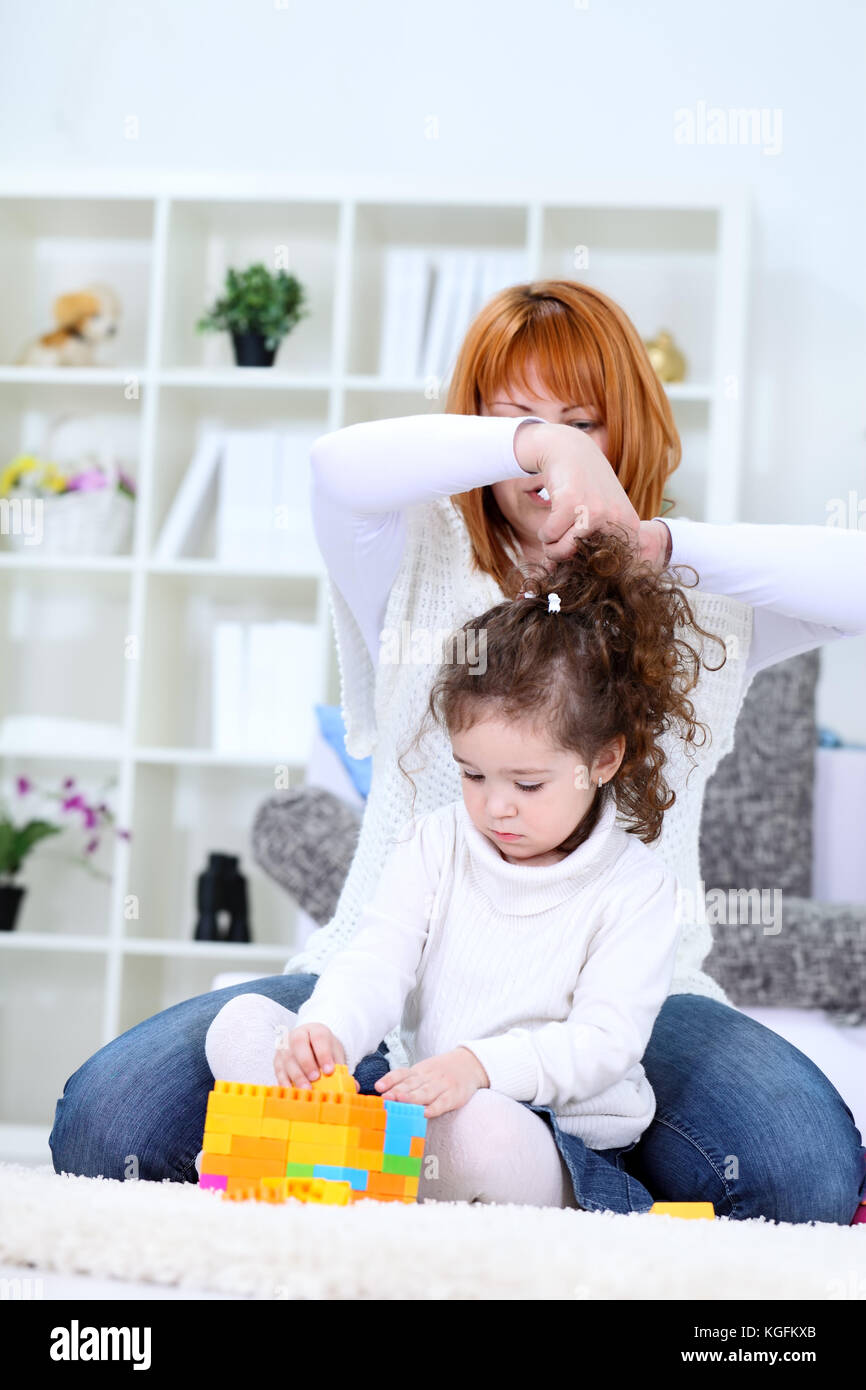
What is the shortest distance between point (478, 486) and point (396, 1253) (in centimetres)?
66

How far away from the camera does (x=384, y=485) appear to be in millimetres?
1149

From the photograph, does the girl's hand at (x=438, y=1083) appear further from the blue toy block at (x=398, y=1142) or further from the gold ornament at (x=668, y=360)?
the gold ornament at (x=668, y=360)

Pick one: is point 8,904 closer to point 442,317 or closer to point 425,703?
point 442,317

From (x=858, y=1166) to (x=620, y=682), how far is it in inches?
16.3

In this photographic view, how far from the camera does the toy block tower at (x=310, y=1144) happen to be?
0.85 m

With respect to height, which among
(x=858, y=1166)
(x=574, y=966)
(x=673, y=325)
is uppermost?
(x=673, y=325)

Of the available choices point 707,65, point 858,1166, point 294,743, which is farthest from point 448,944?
point 707,65

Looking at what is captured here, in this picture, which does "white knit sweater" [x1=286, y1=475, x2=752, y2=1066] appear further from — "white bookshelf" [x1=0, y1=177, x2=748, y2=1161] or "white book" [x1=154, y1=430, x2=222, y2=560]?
"white book" [x1=154, y1=430, x2=222, y2=560]

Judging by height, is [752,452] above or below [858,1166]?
above

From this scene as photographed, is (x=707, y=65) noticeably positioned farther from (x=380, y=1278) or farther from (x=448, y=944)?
(x=380, y=1278)

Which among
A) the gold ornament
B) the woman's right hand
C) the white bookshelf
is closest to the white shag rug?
the woman's right hand

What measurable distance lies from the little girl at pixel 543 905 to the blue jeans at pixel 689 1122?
0.16ft

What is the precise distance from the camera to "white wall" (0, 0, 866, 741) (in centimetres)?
298

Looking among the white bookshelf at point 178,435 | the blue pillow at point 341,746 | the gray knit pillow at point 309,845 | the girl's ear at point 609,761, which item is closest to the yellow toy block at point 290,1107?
Answer: the girl's ear at point 609,761
